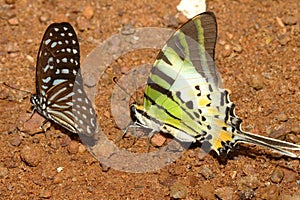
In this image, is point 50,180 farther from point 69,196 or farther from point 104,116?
point 104,116

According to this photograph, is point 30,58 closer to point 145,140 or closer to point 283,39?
point 145,140

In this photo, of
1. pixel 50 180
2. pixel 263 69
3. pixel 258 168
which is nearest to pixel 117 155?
pixel 50 180

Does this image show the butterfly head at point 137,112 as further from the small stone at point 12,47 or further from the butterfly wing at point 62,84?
the small stone at point 12,47

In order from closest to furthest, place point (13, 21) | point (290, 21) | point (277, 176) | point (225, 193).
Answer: point (225, 193) < point (277, 176) < point (290, 21) < point (13, 21)

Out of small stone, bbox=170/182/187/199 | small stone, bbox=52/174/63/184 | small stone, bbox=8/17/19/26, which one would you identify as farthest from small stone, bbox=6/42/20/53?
small stone, bbox=170/182/187/199

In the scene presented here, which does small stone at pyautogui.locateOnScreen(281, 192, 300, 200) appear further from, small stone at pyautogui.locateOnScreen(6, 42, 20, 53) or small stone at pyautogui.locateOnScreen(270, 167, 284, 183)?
small stone at pyautogui.locateOnScreen(6, 42, 20, 53)

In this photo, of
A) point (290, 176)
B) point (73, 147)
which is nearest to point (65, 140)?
point (73, 147)

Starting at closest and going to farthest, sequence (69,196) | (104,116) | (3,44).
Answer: (69,196) → (104,116) → (3,44)
